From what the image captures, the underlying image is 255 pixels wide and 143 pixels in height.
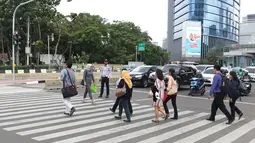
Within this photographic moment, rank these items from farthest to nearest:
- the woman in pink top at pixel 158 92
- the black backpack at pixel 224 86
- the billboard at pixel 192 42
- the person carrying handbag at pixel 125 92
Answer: the billboard at pixel 192 42 < the black backpack at pixel 224 86 < the person carrying handbag at pixel 125 92 < the woman in pink top at pixel 158 92

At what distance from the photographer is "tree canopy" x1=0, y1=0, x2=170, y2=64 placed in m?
45.7

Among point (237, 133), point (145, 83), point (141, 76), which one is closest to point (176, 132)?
point (237, 133)

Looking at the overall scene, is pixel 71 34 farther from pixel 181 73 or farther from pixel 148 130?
pixel 148 130

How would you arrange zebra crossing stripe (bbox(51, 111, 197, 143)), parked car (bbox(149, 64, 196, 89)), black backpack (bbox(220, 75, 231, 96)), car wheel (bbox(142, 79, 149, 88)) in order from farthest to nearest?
car wheel (bbox(142, 79, 149, 88)) → parked car (bbox(149, 64, 196, 89)) → black backpack (bbox(220, 75, 231, 96)) → zebra crossing stripe (bbox(51, 111, 197, 143))

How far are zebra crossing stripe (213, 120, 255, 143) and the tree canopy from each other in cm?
4075

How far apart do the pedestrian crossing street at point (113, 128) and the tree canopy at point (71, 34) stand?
37674mm

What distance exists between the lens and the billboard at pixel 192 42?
63562mm

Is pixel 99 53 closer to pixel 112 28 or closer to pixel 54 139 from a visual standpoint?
pixel 112 28

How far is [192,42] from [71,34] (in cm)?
2639

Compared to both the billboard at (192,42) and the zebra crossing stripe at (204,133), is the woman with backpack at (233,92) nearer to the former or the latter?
the zebra crossing stripe at (204,133)

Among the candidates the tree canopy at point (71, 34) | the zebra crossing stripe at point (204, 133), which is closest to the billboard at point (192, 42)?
the tree canopy at point (71, 34)

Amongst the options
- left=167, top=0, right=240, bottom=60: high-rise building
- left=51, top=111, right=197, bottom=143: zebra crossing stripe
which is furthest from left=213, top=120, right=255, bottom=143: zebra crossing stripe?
left=167, top=0, right=240, bottom=60: high-rise building

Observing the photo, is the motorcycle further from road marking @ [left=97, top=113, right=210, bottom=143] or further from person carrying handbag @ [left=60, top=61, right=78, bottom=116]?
person carrying handbag @ [left=60, top=61, right=78, bottom=116]

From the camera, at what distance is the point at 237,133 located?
24.6ft
